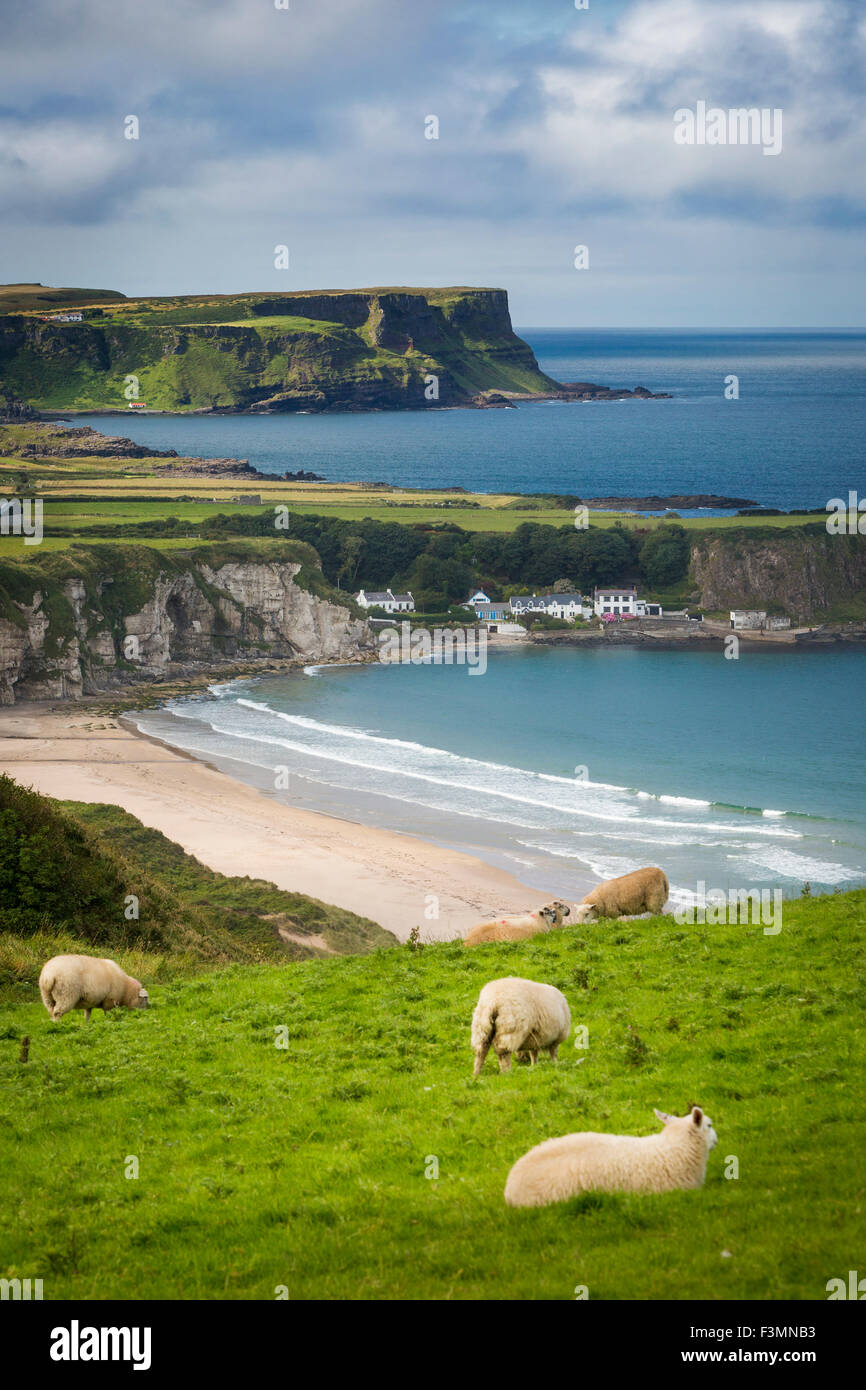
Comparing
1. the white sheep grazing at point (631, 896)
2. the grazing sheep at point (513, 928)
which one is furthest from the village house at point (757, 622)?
the grazing sheep at point (513, 928)

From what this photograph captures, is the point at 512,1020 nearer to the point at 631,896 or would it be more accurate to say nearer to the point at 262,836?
the point at 631,896

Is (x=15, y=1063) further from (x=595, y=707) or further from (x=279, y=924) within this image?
(x=595, y=707)

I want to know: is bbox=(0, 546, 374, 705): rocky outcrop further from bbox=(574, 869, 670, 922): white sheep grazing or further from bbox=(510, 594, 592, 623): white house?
bbox=(574, 869, 670, 922): white sheep grazing

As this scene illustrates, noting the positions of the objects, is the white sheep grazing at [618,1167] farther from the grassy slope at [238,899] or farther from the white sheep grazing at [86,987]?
the grassy slope at [238,899]

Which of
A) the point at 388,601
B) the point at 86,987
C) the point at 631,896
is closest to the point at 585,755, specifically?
the point at 631,896
